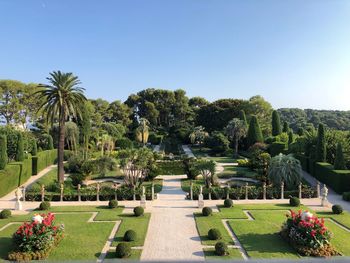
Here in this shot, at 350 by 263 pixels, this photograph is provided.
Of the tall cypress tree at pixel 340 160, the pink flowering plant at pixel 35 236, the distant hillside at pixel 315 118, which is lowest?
the pink flowering plant at pixel 35 236

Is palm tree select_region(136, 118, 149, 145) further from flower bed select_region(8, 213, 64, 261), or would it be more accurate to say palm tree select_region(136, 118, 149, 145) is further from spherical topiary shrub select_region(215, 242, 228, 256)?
spherical topiary shrub select_region(215, 242, 228, 256)

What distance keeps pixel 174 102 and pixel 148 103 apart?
784 centimetres

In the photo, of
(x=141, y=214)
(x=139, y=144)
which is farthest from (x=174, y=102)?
(x=141, y=214)

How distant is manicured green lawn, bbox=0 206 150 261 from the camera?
14541 millimetres

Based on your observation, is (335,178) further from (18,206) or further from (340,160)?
(18,206)

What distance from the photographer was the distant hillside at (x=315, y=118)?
3467 inches

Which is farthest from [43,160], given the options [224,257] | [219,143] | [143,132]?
[224,257]

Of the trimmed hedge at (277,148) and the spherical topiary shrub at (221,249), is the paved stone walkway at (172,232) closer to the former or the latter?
the spherical topiary shrub at (221,249)

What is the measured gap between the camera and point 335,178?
92.0 feet

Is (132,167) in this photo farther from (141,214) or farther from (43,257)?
(43,257)

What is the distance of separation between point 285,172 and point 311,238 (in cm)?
1353

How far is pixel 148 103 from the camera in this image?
85250 millimetres

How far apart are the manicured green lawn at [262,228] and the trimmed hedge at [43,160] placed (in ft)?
77.8

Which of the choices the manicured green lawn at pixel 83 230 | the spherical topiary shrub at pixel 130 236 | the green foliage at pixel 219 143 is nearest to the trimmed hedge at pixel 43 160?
the manicured green lawn at pixel 83 230
